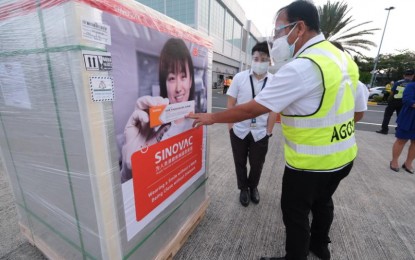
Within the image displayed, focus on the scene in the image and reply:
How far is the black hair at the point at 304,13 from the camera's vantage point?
53.1 inches

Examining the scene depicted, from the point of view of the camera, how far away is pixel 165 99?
1439mm

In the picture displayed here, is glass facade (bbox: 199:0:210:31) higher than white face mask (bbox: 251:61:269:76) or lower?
higher

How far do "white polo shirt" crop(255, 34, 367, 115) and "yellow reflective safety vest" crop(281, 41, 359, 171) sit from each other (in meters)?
0.03

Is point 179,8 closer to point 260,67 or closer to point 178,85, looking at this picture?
point 260,67

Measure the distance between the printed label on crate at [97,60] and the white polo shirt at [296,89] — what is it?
83 cm

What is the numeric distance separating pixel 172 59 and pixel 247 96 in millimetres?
1044

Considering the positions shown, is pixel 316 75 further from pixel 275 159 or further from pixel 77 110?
pixel 275 159

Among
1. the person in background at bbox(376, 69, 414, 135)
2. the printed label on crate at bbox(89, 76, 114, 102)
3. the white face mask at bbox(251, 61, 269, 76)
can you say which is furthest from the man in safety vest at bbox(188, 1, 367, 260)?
the person in background at bbox(376, 69, 414, 135)

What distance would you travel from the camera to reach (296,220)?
4.92 ft

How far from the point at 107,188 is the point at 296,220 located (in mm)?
1228

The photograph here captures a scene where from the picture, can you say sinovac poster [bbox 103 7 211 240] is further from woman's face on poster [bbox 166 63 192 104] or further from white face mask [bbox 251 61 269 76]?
white face mask [bbox 251 61 269 76]

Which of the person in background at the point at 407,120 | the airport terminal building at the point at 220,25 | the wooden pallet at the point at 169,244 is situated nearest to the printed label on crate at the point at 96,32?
the wooden pallet at the point at 169,244

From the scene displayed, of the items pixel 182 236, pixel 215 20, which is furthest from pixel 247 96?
pixel 215 20

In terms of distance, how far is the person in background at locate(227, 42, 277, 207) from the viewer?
2.24m
